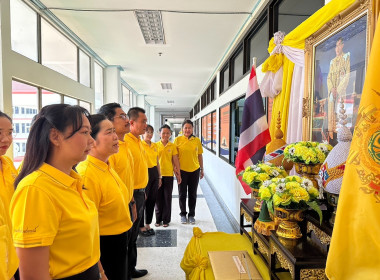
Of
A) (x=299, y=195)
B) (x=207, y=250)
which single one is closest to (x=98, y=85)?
(x=207, y=250)

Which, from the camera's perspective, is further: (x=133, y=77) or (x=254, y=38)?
(x=133, y=77)

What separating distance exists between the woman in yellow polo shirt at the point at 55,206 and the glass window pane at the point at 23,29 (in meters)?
2.31

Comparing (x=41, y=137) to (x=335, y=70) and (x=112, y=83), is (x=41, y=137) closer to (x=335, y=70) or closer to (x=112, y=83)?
(x=335, y=70)

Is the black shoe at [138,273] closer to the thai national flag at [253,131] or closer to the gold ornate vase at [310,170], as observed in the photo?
the thai national flag at [253,131]

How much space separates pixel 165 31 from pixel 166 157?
1901 millimetres

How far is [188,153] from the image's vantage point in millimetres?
3885

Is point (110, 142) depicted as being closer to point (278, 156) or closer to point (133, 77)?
point (278, 156)

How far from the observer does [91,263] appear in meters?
1.04

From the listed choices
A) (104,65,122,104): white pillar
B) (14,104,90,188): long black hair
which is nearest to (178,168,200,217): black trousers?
(14,104,90,188): long black hair

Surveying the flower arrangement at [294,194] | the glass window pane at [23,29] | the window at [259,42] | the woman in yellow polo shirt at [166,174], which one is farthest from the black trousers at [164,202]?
the flower arrangement at [294,194]

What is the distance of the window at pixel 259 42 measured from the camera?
2852mm

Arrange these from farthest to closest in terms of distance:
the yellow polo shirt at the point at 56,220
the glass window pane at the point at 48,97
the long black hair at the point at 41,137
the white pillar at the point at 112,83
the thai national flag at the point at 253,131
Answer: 1. the white pillar at the point at 112,83
2. the glass window pane at the point at 48,97
3. the thai national flag at the point at 253,131
4. the long black hair at the point at 41,137
5. the yellow polo shirt at the point at 56,220

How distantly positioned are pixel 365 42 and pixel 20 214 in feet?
5.32

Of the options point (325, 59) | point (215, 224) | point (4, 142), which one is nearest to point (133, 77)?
point (215, 224)
